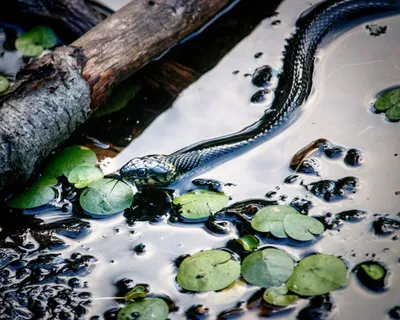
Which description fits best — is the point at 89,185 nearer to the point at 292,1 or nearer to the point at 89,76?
the point at 89,76

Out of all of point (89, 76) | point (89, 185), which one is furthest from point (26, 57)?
point (89, 185)

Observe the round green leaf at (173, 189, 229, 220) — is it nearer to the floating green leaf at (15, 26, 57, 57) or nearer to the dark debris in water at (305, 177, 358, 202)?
the dark debris in water at (305, 177, 358, 202)

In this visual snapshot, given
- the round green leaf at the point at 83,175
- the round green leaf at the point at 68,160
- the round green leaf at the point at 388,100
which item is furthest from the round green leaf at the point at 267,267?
the round green leaf at the point at 388,100

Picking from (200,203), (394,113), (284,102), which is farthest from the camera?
(284,102)

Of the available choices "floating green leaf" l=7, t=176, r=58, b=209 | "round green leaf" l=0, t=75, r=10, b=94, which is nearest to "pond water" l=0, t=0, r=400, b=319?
"floating green leaf" l=7, t=176, r=58, b=209

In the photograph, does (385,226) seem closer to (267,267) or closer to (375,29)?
(267,267)

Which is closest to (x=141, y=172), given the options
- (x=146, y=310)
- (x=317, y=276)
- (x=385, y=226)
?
(x=146, y=310)
